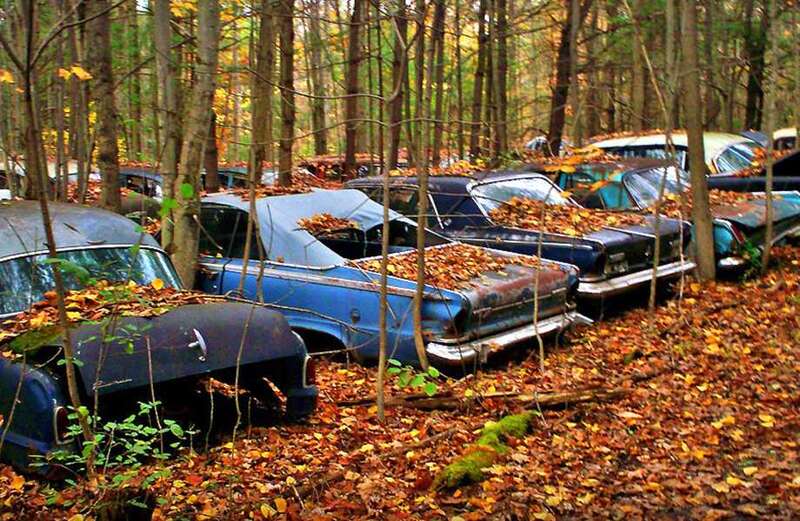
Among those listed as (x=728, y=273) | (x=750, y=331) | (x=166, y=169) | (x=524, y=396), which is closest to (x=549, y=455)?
(x=524, y=396)

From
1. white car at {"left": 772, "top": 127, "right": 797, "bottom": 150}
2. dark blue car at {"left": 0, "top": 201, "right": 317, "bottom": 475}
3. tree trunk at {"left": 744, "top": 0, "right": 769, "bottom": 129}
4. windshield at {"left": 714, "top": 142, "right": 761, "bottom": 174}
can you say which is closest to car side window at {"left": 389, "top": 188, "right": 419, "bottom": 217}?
dark blue car at {"left": 0, "top": 201, "right": 317, "bottom": 475}

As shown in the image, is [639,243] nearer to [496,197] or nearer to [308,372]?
[496,197]

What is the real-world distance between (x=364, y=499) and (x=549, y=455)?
1302 millimetres

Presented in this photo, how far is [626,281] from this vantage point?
9.13 m

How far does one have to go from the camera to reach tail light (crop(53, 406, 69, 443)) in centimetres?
469

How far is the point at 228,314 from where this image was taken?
5.70 metres

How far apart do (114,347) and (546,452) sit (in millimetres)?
2811

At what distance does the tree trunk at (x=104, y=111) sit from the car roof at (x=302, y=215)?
1654 millimetres

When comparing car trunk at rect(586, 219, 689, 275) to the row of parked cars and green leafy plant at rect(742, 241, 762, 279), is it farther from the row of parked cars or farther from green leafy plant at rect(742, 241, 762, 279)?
green leafy plant at rect(742, 241, 762, 279)

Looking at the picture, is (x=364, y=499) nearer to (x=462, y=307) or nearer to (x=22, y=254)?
(x=462, y=307)

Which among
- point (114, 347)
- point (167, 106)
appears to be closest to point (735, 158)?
point (167, 106)

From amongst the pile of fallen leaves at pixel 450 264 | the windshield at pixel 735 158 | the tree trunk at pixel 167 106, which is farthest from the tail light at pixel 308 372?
the windshield at pixel 735 158

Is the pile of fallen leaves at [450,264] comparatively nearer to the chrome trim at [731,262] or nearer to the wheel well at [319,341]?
the wheel well at [319,341]

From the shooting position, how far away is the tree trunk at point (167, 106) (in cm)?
820
